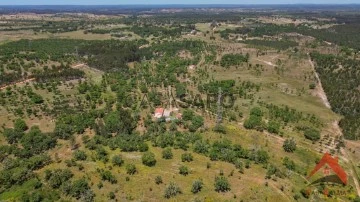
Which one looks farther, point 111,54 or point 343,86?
point 111,54

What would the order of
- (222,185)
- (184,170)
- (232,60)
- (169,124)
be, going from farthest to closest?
(232,60) < (169,124) < (184,170) < (222,185)

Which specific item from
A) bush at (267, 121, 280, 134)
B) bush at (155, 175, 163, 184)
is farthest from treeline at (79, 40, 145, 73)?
bush at (155, 175, 163, 184)

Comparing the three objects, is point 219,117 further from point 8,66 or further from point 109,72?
point 8,66

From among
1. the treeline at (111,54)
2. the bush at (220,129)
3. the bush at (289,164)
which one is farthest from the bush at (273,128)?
the treeline at (111,54)

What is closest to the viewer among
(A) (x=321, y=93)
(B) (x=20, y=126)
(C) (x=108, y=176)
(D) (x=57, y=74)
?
(C) (x=108, y=176)

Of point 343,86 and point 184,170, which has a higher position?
point 184,170

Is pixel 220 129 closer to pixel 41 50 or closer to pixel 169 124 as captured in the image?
pixel 169 124

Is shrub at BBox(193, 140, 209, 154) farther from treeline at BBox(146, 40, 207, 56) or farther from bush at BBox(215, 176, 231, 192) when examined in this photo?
treeline at BBox(146, 40, 207, 56)

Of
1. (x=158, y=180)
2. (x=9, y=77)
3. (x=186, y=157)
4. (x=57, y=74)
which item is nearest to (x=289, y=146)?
(x=186, y=157)
